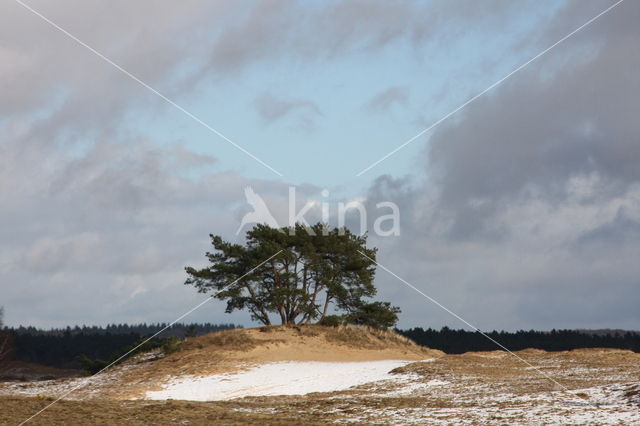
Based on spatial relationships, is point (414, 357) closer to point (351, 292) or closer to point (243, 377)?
point (351, 292)

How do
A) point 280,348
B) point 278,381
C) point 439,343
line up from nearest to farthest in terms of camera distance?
point 278,381, point 280,348, point 439,343

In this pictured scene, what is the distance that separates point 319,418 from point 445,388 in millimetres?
9295

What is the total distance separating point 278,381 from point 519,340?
289 feet

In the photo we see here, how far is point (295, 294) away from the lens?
171ft

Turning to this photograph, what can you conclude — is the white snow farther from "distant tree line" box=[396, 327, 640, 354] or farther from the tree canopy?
"distant tree line" box=[396, 327, 640, 354]

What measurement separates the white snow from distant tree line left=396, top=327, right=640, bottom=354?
6720 cm

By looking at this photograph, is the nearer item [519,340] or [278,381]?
[278,381]

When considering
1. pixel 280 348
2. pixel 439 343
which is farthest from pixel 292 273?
pixel 439 343

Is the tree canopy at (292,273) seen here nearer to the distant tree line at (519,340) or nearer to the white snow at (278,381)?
the white snow at (278,381)

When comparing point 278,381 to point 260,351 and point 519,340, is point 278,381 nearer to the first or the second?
point 260,351

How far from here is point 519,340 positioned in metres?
118

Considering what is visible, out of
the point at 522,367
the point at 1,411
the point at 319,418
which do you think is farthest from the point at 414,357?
the point at 1,411

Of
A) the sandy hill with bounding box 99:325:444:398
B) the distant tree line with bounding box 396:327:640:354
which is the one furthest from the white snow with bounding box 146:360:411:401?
the distant tree line with bounding box 396:327:640:354

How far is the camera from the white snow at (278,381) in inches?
1324
